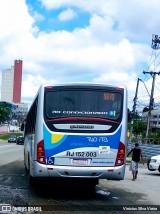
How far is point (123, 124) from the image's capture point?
35.0ft

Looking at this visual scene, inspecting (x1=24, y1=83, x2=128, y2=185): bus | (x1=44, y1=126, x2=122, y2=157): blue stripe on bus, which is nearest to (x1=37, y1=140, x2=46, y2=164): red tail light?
(x1=24, y1=83, x2=128, y2=185): bus

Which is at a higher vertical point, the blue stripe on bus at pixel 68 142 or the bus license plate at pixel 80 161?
the blue stripe on bus at pixel 68 142

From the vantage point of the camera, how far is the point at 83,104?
10.7 metres

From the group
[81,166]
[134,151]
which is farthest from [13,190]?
[134,151]

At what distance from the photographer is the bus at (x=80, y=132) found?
10.2 m

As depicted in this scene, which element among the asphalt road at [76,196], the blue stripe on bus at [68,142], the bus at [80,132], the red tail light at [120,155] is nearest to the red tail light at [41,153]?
the bus at [80,132]

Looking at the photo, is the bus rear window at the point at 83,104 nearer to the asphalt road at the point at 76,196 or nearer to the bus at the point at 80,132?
the bus at the point at 80,132

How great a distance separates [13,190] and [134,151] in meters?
6.82

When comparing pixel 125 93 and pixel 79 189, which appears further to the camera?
pixel 79 189

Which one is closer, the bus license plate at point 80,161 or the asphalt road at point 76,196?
the asphalt road at point 76,196

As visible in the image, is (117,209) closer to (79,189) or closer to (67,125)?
(67,125)

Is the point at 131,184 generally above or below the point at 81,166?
below

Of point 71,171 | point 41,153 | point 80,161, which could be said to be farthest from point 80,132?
point 41,153

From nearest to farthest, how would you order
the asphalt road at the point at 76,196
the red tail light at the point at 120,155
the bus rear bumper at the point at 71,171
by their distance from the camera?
the asphalt road at the point at 76,196
the bus rear bumper at the point at 71,171
the red tail light at the point at 120,155
